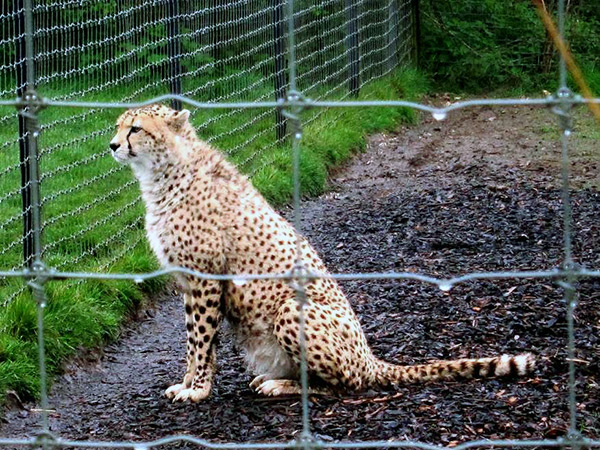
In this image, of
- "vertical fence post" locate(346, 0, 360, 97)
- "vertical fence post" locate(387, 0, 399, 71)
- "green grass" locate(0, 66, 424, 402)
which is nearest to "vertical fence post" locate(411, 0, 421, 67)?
"vertical fence post" locate(387, 0, 399, 71)

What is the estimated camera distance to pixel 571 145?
29.1 feet

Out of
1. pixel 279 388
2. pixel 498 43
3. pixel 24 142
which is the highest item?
pixel 24 142

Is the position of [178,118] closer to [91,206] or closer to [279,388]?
[279,388]

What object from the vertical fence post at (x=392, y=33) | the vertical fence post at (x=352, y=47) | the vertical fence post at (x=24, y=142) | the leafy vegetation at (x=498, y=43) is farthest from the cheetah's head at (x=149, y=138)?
the leafy vegetation at (x=498, y=43)

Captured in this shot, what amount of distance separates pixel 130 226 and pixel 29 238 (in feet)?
3.81

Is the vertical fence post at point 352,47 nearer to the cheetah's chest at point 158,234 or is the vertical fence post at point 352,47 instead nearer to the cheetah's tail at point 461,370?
the cheetah's chest at point 158,234

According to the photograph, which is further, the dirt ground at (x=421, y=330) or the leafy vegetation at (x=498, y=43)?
the leafy vegetation at (x=498, y=43)

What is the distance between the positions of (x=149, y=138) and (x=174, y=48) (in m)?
2.06

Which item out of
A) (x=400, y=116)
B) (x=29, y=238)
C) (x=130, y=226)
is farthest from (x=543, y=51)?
(x=29, y=238)

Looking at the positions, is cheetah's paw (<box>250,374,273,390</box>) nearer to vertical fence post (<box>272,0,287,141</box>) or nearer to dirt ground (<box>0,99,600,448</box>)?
dirt ground (<box>0,99,600,448</box>)

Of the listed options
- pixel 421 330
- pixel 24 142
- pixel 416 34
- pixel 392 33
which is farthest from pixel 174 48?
pixel 416 34

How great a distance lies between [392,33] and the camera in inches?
440

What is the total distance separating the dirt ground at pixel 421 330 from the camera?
12.1ft

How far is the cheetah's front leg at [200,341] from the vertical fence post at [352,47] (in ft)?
19.7
